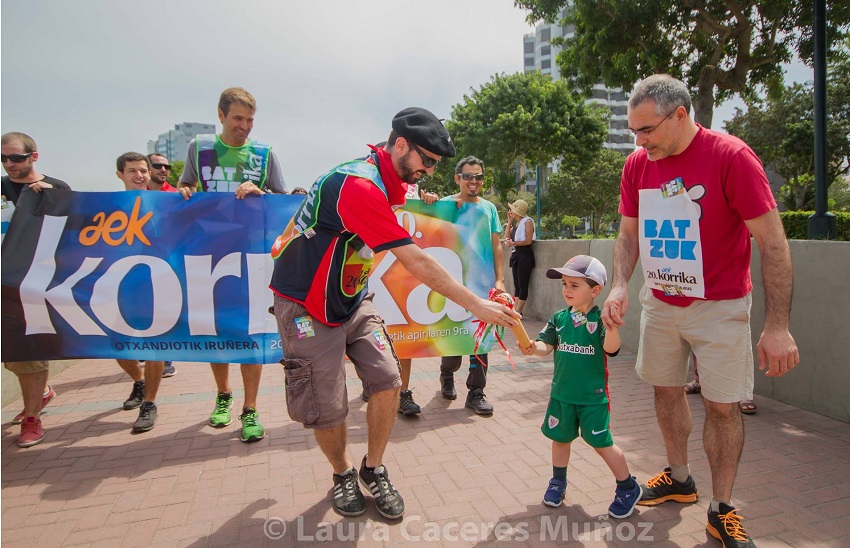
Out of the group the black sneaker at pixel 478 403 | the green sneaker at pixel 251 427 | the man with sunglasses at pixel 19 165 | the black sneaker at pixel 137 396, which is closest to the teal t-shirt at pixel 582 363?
the black sneaker at pixel 478 403

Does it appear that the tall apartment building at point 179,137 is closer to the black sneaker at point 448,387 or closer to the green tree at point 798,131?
the green tree at point 798,131

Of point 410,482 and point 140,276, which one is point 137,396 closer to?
point 140,276

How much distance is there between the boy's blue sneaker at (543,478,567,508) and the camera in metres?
2.86

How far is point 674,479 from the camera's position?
9.57 ft

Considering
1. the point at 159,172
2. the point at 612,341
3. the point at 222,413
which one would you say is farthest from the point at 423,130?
the point at 159,172

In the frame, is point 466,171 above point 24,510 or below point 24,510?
above

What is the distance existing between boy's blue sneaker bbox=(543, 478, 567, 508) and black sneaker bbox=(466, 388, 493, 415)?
1.46m

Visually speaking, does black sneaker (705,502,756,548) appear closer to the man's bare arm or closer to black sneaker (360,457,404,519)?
the man's bare arm

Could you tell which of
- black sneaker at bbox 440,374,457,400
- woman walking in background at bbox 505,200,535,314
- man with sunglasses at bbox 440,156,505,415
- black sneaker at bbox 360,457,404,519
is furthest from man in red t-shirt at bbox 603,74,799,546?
woman walking in background at bbox 505,200,535,314

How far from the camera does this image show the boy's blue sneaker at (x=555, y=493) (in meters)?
2.86

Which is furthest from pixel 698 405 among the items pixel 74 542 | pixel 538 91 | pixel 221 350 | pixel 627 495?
pixel 538 91

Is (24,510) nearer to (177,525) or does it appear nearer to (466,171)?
(177,525)

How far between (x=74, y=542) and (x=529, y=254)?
714 cm

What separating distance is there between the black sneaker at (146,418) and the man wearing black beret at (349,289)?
2058mm
